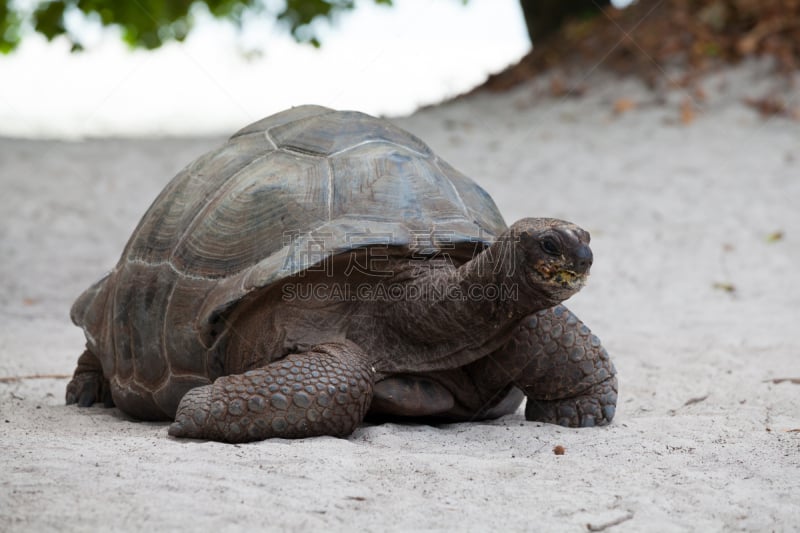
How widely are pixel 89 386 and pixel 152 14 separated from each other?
7736 mm

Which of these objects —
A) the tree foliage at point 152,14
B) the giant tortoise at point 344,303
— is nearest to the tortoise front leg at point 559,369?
the giant tortoise at point 344,303

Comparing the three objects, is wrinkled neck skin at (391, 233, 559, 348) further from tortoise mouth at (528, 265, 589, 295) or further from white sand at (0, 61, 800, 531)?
white sand at (0, 61, 800, 531)

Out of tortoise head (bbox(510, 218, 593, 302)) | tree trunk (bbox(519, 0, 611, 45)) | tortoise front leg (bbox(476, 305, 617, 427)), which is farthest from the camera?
tree trunk (bbox(519, 0, 611, 45))

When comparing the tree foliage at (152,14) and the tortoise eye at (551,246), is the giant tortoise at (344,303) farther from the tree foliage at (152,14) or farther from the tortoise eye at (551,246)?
the tree foliage at (152,14)

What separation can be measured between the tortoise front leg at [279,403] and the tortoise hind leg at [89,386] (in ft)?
3.90

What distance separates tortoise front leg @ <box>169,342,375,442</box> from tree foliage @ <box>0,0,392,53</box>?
23.0ft

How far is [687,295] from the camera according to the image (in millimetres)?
6293

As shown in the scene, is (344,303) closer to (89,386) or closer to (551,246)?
(551,246)

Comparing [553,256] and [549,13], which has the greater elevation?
[549,13]

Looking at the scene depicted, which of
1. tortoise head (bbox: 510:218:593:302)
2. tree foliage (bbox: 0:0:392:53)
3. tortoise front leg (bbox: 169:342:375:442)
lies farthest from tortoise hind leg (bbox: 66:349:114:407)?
tree foliage (bbox: 0:0:392:53)

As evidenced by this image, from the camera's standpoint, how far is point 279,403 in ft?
8.93

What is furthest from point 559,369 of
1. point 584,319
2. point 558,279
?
point 584,319

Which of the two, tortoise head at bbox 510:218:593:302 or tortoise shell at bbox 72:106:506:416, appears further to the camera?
tortoise shell at bbox 72:106:506:416

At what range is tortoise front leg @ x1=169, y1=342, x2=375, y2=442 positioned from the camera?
271 cm
